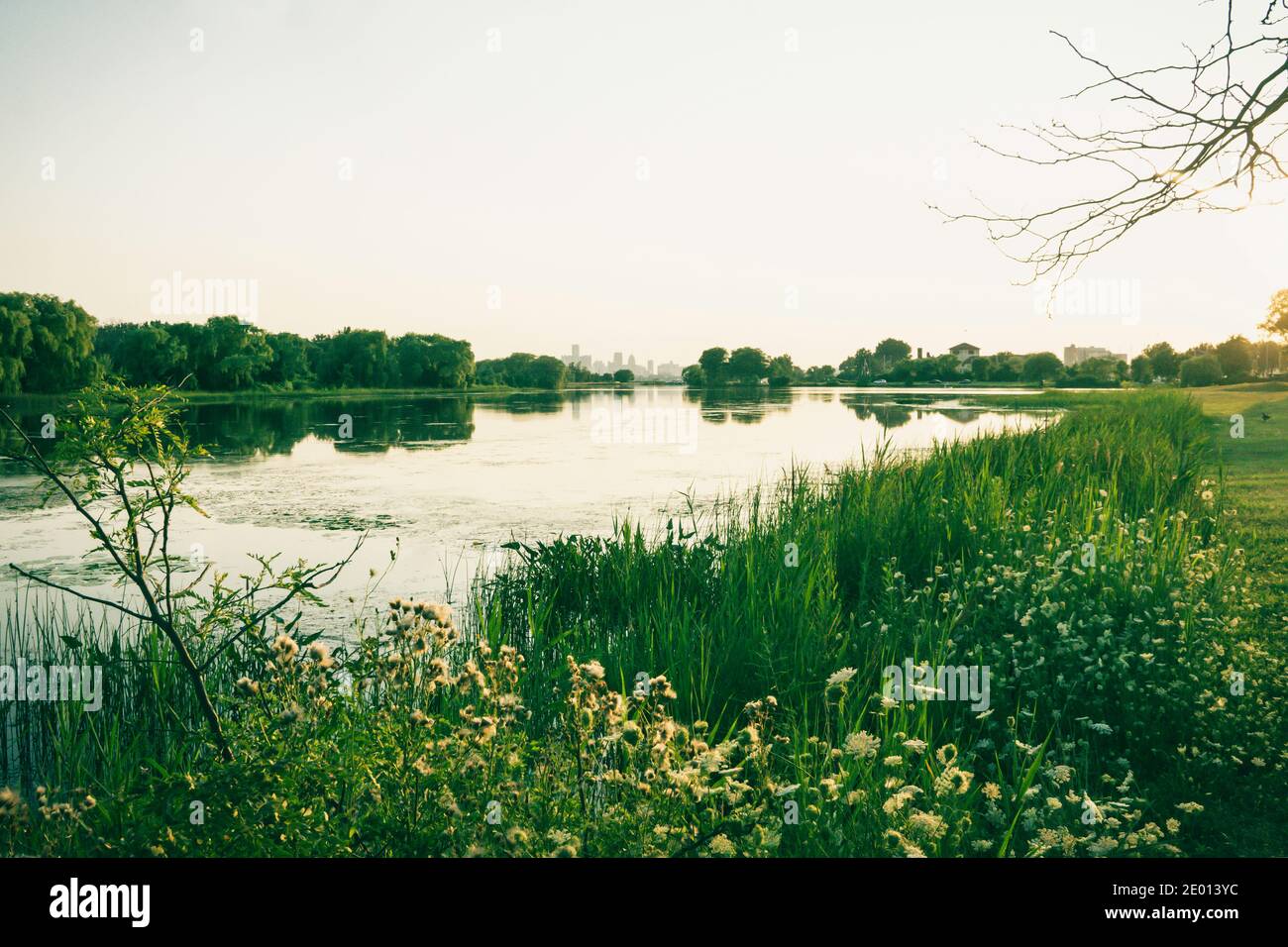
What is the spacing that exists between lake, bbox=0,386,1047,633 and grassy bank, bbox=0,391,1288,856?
1686 millimetres

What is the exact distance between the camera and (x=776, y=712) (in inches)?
208

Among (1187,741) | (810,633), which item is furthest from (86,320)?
(1187,741)

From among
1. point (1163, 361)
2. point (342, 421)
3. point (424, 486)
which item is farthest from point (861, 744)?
point (1163, 361)

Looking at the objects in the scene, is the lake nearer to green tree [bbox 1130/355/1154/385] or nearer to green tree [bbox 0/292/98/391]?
green tree [bbox 0/292/98/391]

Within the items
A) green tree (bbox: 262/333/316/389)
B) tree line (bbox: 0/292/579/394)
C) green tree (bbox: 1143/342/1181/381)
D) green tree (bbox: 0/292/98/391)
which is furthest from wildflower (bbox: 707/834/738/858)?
green tree (bbox: 1143/342/1181/381)

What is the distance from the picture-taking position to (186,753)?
4762 millimetres

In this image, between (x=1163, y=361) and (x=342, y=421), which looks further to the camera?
(x=1163, y=361)

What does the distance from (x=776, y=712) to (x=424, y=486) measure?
12.7 m

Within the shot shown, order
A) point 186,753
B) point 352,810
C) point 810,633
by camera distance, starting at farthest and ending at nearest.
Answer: point 810,633
point 186,753
point 352,810

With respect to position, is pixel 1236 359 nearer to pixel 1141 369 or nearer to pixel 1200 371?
pixel 1141 369

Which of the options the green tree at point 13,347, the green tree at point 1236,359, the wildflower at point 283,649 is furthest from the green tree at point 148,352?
the green tree at point 1236,359

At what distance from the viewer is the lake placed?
10.4 m

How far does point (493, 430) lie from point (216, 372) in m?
10.2
